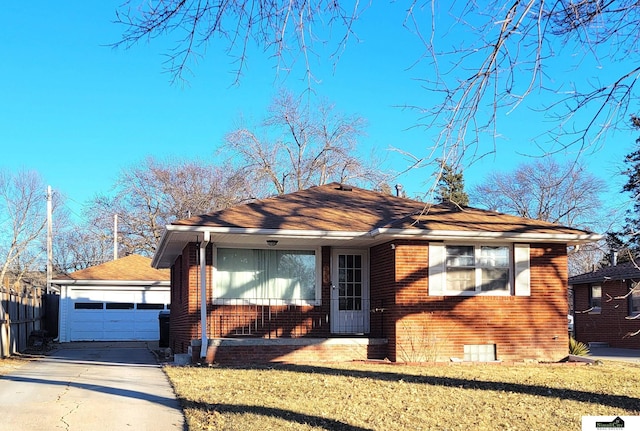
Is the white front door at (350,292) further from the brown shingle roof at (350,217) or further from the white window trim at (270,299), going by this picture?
the brown shingle roof at (350,217)

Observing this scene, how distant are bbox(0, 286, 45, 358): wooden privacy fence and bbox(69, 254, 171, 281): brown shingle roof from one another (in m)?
2.44

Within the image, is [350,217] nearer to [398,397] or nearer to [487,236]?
[487,236]

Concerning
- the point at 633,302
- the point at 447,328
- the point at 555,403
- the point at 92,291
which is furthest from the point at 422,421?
the point at 92,291

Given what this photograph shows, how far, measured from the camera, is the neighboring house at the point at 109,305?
2639cm

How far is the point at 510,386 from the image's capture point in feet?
34.1

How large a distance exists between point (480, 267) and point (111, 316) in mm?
16927

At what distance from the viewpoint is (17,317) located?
62.5ft

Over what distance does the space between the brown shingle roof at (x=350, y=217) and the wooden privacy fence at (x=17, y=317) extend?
6.10 meters

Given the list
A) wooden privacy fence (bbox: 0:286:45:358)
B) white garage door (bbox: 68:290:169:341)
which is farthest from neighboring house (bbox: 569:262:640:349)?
wooden privacy fence (bbox: 0:286:45:358)

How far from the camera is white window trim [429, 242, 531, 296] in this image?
14.8 meters

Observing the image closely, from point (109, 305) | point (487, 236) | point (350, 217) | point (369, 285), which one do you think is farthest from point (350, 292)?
point (109, 305)

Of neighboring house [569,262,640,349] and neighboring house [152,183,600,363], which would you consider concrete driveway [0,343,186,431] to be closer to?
neighboring house [152,183,600,363]

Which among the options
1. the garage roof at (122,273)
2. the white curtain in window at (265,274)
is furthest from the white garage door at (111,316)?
the white curtain in window at (265,274)

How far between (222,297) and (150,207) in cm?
2953
